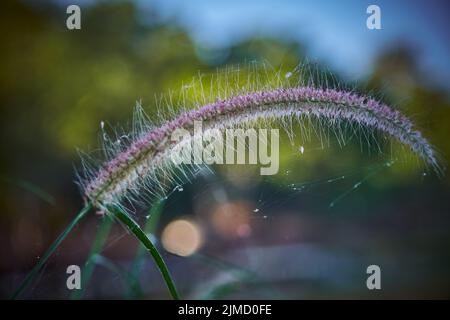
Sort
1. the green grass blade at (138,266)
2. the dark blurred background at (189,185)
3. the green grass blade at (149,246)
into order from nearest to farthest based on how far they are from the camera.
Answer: the green grass blade at (149,246) < the green grass blade at (138,266) < the dark blurred background at (189,185)

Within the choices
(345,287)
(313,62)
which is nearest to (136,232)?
(313,62)

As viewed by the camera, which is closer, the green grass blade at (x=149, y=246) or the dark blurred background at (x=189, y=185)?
the green grass blade at (x=149, y=246)

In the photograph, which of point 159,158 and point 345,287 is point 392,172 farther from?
point 159,158

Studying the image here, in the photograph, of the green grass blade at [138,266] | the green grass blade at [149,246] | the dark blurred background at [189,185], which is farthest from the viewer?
the dark blurred background at [189,185]

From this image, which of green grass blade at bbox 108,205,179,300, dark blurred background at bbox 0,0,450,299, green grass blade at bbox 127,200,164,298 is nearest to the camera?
green grass blade at bbox 108,205,179,300

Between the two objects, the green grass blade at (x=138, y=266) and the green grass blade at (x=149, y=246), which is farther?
the green grass blade at (x=138, y=266)

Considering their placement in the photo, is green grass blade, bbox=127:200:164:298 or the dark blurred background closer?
green grass blade, bbox=127:200:164:298

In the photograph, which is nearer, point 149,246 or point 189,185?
point 149,246

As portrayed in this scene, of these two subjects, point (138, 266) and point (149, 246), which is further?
point (138, 266)

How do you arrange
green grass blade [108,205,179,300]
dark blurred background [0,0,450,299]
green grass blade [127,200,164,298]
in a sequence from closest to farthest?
1. green grass blade [108,205,179,300]
2. green grass blade [127,200,164,298]
3. dark blurred background [0,0,450,299]

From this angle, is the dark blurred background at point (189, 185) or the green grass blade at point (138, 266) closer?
the green grass blade at point (138, 266)

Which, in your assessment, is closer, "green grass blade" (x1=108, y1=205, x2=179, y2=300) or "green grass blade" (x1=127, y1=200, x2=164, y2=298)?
"green grass blade" (x1=108, y1=205, x2=179, y2=300)
